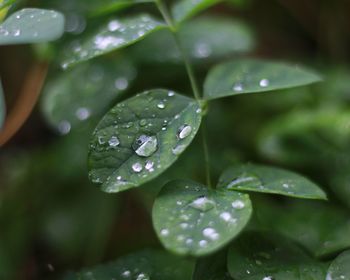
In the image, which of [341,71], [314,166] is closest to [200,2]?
Answer: [314,166]

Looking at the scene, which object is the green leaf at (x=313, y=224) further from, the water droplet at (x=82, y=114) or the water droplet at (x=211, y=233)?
the water droplet at (x=82, y=114)

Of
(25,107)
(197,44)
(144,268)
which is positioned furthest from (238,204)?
(25,107)

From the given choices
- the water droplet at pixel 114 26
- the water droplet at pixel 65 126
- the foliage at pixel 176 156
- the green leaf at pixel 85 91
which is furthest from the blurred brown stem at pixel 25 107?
the water droplet at pixel 114 26

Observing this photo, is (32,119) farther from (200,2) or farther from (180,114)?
(180,114)

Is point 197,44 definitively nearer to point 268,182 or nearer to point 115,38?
point 115,38

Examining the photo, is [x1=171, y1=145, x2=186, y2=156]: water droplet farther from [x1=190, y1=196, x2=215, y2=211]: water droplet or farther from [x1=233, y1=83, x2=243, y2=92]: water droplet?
[x1=233, y1=83, x2=243, y2=92]: water droplet
